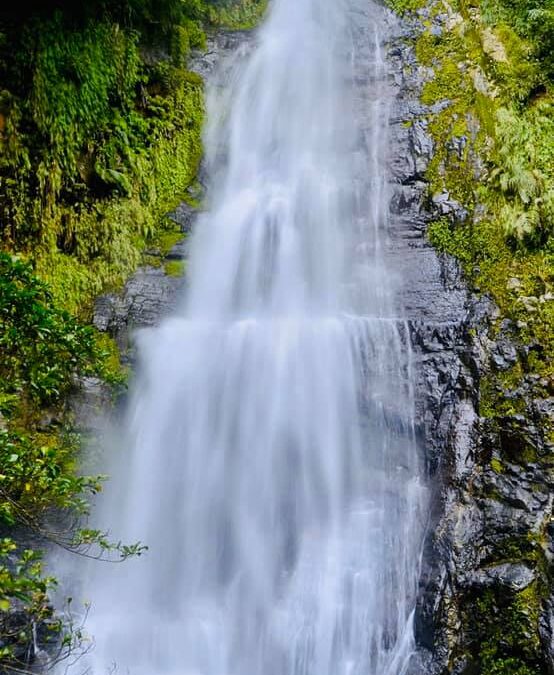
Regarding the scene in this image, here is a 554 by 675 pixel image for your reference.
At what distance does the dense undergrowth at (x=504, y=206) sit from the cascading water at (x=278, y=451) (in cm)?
Result: 87

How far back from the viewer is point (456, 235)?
6996 mm

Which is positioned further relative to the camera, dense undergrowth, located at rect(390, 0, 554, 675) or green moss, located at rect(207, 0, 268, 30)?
green moss, located at rect(207, 0, 268, 30)

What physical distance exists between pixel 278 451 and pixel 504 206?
14.9ft

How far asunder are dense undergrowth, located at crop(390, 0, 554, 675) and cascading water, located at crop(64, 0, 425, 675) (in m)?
0.87

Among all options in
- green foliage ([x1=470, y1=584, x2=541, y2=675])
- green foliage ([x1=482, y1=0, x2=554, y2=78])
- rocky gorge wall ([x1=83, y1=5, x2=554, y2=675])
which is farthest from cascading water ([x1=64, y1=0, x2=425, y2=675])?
green foliage ([x1=482, y1=0, x2=554, y2=78])

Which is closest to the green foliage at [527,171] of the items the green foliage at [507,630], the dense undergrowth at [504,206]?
the dense undergrowth at [504,206]

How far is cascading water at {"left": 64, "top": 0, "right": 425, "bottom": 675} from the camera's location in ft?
16.7

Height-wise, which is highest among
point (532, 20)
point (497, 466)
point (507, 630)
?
point (532, 20)

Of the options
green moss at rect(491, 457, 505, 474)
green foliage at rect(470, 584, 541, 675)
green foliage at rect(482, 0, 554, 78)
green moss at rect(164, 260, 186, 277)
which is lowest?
green foliage at rect(470, 584, 541, 675)

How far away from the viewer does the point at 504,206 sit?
680 cm

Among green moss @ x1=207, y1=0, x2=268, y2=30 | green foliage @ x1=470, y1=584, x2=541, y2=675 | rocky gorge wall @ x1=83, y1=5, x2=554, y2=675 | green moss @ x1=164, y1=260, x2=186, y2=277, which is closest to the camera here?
green foliage @ x1=470, y1=584, x2=541, y2=675

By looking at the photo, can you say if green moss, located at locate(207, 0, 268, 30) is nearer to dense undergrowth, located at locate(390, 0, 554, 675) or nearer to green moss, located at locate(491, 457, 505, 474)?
dense undergrowth, located at locate(390, 0, 554, 675)

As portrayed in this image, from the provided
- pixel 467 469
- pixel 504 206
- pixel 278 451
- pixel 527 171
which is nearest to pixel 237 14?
pixel 527 171

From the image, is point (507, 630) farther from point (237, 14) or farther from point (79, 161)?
point (237, 14)
